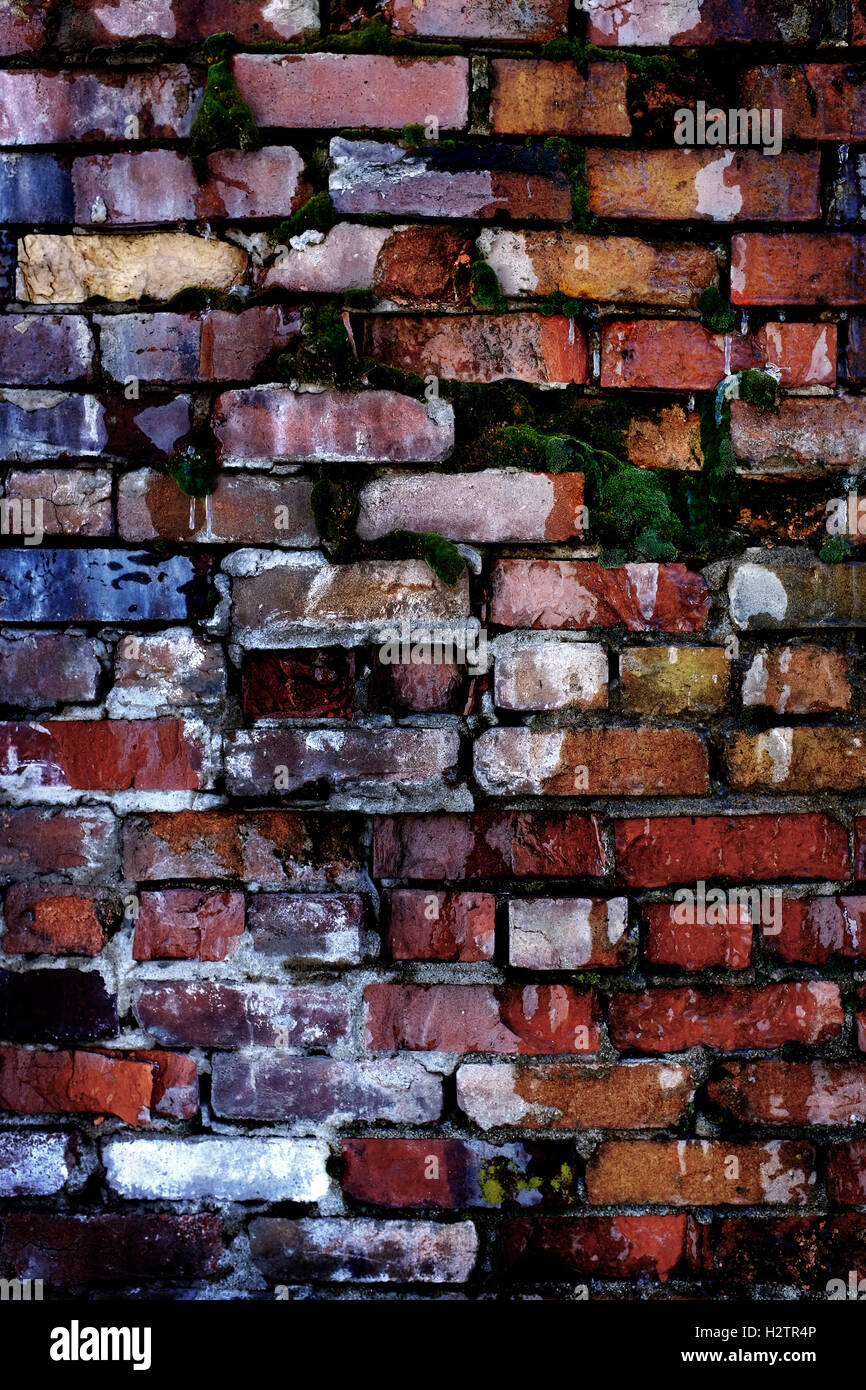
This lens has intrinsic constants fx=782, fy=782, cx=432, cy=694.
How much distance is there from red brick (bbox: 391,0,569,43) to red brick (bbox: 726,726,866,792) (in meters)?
0.82

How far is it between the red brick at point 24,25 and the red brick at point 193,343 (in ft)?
1.03

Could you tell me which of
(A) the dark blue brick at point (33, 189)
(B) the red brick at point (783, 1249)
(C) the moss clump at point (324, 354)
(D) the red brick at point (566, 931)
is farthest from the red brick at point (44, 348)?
(B) the red brick at point (783, 1249)

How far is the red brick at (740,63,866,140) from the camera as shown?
876 millimetres

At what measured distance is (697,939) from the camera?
2.95 ft

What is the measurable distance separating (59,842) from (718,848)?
757 millimetres

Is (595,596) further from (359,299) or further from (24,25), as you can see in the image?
(24,25)

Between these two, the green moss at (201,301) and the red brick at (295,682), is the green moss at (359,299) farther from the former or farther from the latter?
the red brick at (295,682)

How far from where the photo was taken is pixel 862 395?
899 mm

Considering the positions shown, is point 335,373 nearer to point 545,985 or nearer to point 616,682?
point 616,682

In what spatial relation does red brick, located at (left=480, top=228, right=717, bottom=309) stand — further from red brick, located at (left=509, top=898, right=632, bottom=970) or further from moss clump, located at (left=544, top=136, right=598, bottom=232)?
red brick, located at (left=509, top=898, right=632, bottom=970)

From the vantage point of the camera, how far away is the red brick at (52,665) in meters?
0.89

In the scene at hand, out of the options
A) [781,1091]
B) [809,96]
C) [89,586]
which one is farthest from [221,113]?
[781,1091]

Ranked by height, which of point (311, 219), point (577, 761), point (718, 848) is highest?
point (311, 219)
